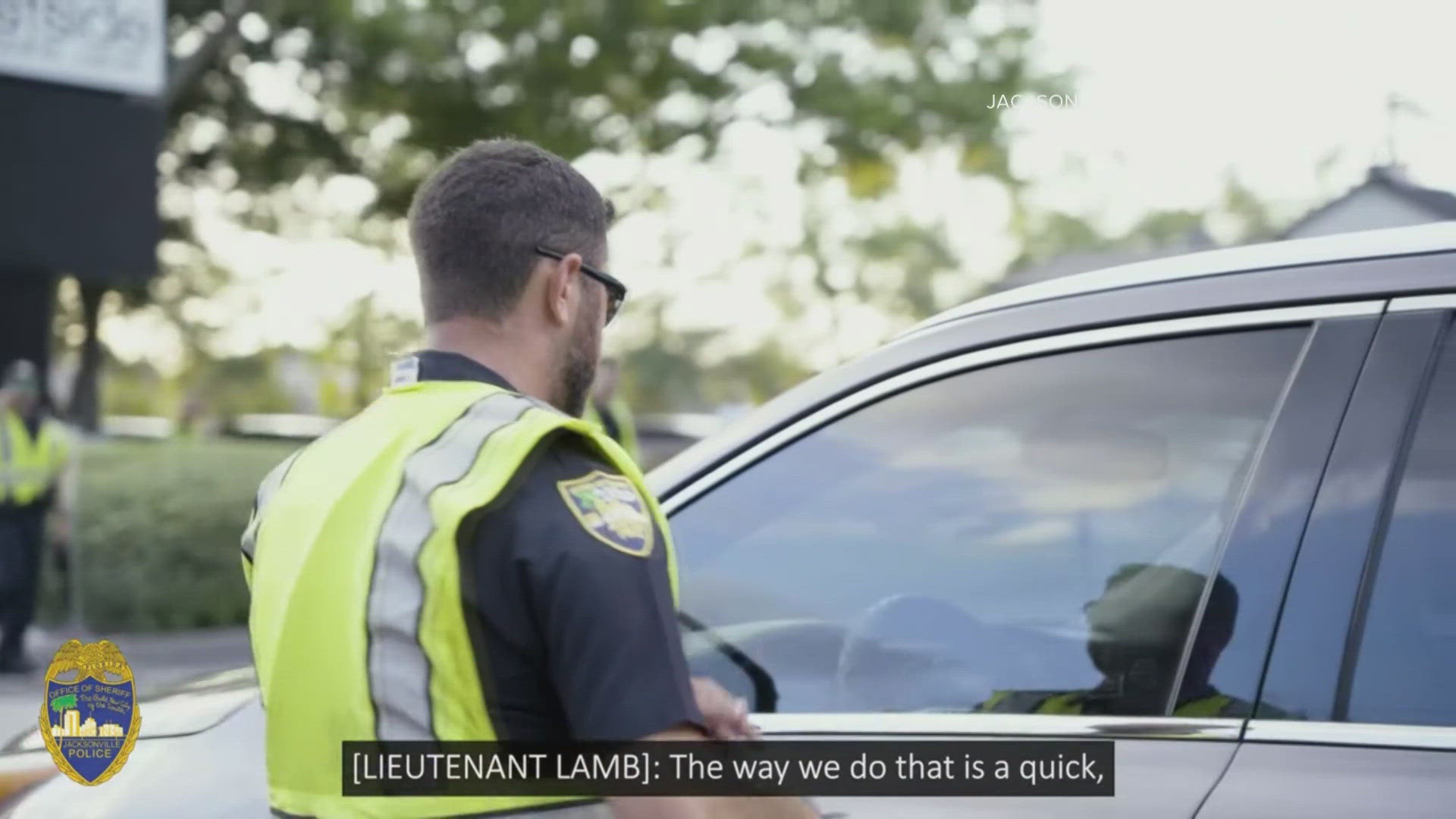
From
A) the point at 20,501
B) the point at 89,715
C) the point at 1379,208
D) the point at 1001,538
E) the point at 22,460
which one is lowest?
the point at 89,715

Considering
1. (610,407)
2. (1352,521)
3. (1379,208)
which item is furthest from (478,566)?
(610,407)

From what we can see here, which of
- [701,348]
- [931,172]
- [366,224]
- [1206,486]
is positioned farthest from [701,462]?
[701,348]

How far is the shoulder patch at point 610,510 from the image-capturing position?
54.0 inches

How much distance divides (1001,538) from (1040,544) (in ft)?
0.18

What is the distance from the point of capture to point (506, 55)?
485 inches

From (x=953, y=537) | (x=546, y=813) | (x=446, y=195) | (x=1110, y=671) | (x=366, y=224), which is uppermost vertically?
(x=366, y=224)

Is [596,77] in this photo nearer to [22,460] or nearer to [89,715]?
[22,460]

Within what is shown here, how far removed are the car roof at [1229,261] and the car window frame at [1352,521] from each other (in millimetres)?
118

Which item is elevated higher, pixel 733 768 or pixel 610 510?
pixel 610 510

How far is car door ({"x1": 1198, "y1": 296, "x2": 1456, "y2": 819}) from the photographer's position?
1.71m

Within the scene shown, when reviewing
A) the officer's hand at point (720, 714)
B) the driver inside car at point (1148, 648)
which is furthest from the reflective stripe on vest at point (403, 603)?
the driver inside car at point (1148, 648)

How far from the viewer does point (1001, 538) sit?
2.13 m

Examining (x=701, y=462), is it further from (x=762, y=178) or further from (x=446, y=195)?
(x=762, y=178)

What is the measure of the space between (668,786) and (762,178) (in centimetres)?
1365
